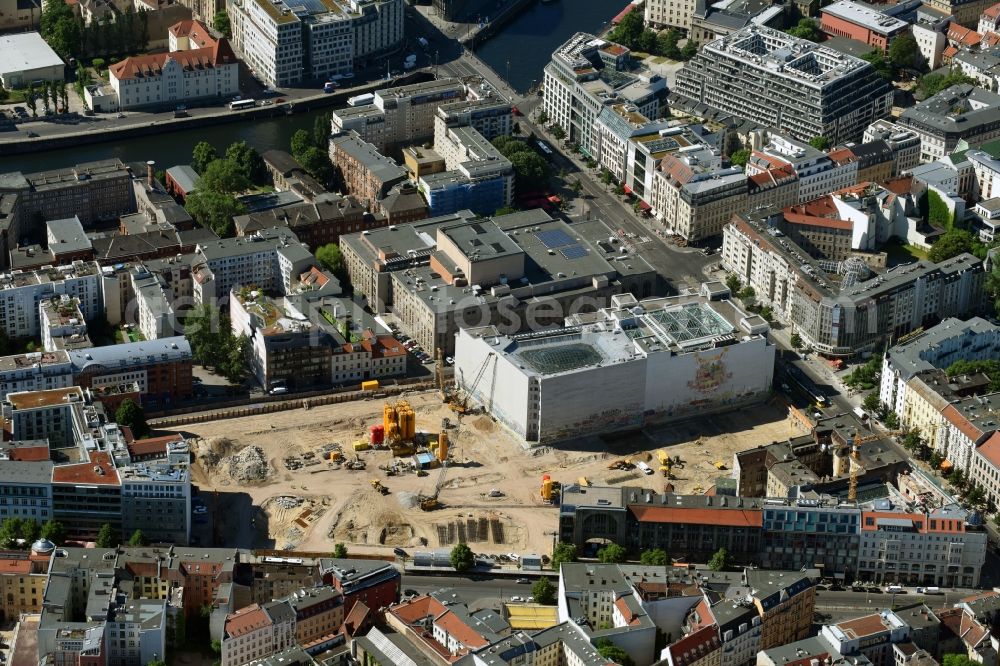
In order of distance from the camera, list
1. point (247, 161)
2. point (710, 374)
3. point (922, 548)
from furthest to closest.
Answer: point (247, 161) → point (710, 374) → point (922, 548)

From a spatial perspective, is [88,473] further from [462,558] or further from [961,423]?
[961,423]

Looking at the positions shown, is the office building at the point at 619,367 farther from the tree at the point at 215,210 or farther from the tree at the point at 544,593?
the tree at the point at 215,210

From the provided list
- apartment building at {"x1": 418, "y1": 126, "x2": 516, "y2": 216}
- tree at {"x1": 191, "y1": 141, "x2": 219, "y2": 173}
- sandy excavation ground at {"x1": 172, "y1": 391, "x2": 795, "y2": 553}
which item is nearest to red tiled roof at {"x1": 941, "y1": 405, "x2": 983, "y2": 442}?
sandy excavation ground at {"x1": 172, "y1": 391, "x2": 795, "y2": 553}

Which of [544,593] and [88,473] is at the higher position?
[88,473]

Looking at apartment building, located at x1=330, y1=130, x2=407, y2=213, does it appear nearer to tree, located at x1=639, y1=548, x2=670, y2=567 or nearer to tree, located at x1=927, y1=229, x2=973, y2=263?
tree, located at x1=927, y1=229, x2=973, y2=263

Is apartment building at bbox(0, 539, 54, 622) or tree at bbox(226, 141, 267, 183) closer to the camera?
apartment building at bbox(0, 539, 54, 622)

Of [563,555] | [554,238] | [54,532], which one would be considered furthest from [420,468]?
[554,238]

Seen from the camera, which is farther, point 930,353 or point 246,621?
point 930,353
